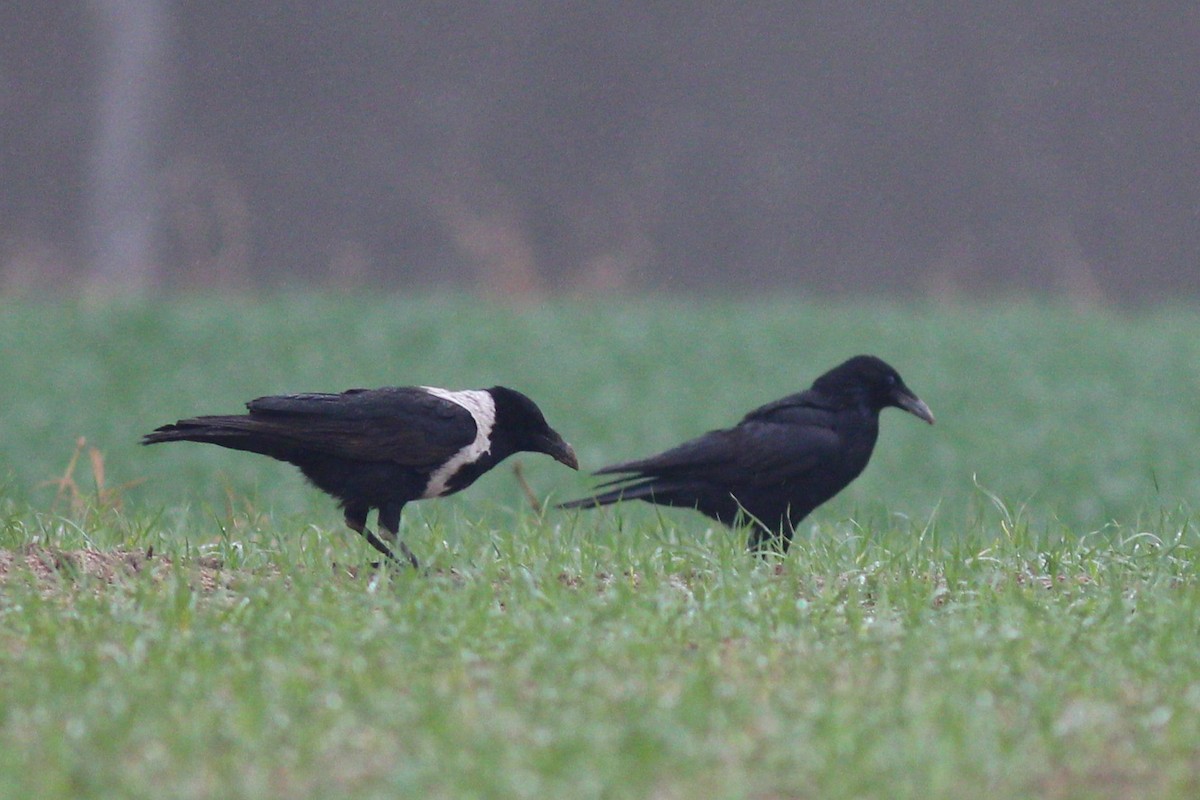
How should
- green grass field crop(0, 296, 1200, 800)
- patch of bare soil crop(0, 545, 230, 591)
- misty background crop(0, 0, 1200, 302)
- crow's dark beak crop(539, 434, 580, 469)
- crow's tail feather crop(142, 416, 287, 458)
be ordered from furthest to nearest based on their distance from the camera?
misty background crop(0, 0, 1200, 302), crow's dark beak crop(539, 434, 580, 469), crow's tail feather crop(142, 416, 287, 458), patch of bare soil crop(0, 545, 230, 591), green grass field crop(0, 296, 1200, 800)

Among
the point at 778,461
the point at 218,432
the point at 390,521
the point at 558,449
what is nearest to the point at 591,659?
the point at 390,521

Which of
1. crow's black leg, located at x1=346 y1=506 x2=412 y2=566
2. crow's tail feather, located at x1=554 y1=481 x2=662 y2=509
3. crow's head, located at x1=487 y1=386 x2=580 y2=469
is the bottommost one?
crow's tail feather, located at x1=554 y1=481 x2=662 y2=509

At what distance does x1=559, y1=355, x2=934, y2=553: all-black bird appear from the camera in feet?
22.6

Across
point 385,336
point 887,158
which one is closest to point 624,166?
point 887,158

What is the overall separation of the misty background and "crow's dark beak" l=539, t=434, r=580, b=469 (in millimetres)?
24914

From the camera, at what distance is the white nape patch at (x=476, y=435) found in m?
6.18

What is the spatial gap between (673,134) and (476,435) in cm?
2837

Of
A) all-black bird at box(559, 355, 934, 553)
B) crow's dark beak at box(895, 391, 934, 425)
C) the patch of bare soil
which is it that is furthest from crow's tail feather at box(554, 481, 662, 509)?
the patch of bare soil

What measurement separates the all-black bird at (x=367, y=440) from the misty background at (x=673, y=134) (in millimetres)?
25379

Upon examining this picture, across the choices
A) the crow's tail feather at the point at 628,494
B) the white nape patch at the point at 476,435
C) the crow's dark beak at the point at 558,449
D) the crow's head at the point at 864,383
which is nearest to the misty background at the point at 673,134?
the crow's head at the point at 864,383

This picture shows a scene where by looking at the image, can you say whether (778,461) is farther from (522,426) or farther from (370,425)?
(370,425)

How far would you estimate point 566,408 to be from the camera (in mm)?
13594

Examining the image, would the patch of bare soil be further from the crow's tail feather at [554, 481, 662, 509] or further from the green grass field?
the crow's tail feather at [554, 481, 662, 509]

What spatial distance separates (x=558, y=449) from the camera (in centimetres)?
665
